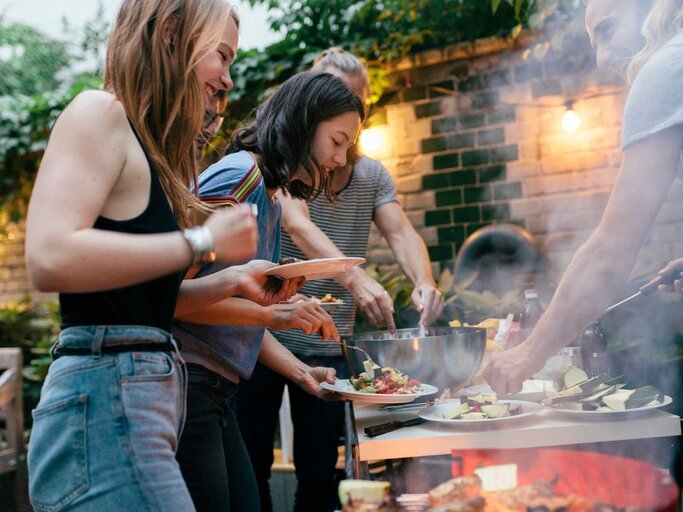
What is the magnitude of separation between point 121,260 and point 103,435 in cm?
29

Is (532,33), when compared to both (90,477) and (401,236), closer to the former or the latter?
(401,236)

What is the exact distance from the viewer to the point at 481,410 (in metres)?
1.75

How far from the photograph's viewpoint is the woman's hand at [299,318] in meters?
1.81

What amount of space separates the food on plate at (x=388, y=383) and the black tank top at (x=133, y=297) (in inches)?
33.2

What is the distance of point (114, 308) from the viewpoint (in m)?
1.13

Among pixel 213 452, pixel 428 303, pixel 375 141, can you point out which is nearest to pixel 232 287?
pixel 213 452

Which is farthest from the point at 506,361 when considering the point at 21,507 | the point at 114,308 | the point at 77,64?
the point at 77,64

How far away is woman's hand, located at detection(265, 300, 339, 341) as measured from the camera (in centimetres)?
181

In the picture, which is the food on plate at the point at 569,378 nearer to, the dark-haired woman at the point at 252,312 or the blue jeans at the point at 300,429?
the dark-haired woman at the point at 252,312

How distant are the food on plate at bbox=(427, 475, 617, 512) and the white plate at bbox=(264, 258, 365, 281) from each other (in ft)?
2.14

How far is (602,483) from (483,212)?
14.7 feet

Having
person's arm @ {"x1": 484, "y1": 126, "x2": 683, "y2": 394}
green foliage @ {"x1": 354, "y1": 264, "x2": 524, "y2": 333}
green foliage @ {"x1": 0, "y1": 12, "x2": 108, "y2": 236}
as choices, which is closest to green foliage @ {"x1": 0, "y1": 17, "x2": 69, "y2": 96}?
green foliage @ {"x1": 0, "y1": 12, "x2": 108, "y2": 236}

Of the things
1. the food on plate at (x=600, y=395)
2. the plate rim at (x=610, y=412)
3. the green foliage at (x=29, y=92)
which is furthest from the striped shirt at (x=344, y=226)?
the green foliage at (x=29, y=92)

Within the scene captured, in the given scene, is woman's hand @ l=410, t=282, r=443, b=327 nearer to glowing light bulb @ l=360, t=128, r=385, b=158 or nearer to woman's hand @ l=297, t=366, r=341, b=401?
woman's hand @ l=297, t=366, r=341, b=401
